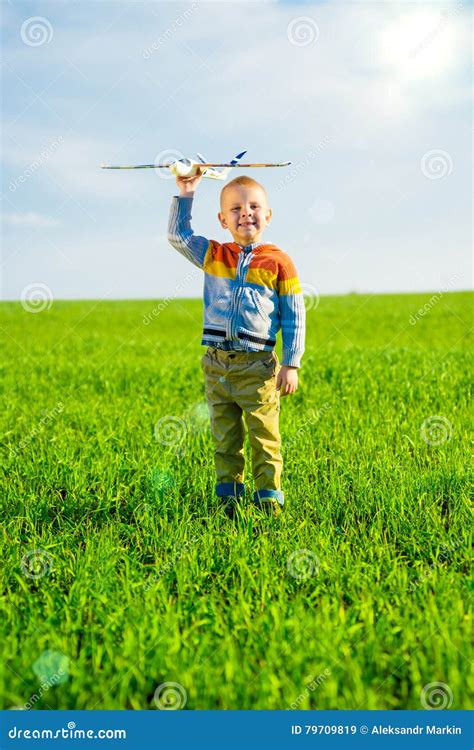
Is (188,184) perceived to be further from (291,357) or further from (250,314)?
(291,357)

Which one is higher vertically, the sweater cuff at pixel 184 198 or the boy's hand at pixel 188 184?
the boy's hand at pixel 188 184

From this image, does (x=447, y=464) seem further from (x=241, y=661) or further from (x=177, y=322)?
(x=177, y=322)

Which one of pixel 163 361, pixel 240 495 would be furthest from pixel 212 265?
pixel 163 361

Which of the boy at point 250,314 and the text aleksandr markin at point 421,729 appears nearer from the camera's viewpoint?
the text aleksandr markin at point 421,729

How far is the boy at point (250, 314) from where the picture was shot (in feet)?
12.4

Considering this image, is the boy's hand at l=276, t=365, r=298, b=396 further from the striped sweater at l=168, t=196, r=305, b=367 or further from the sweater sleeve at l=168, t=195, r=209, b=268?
the sweater sleeve at l=168, t=195, r=209, b=268

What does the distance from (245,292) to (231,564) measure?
4.93 ft

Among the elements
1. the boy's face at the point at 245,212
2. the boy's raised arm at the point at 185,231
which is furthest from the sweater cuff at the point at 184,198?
the boy's face at the point at 245,212

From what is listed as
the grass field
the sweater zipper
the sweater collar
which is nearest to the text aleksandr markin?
the grass field

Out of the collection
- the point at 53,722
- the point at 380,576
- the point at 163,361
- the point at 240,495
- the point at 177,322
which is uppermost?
the point at 177,322

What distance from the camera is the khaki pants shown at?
3.86m

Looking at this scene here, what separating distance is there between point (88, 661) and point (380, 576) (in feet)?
4.83

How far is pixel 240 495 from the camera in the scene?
4.12m

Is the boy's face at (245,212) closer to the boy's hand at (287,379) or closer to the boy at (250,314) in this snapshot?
the boy at (250,314)
